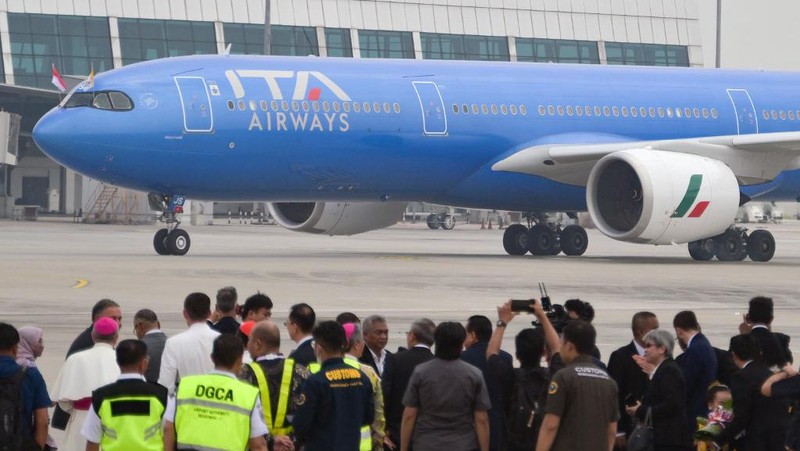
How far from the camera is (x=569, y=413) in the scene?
7.55 metres

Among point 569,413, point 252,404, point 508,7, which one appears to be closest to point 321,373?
point 252,404

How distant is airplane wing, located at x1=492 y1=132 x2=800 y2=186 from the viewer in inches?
1053

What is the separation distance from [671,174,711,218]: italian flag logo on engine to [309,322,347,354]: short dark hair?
17922 mm

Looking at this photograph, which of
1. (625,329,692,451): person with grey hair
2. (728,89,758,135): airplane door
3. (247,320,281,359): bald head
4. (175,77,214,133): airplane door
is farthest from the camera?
(728,89,758,135): airplane door

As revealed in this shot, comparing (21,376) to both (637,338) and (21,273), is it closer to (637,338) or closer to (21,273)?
(637,338)

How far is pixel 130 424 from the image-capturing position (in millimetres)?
7297

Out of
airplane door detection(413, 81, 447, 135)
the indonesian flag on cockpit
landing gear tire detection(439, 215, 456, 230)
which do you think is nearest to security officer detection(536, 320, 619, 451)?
airplane door detection(413, 81, 447, 135)

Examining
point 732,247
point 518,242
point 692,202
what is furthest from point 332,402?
point 518,242

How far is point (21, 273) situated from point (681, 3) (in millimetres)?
53315

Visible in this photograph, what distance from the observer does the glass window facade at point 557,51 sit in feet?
221

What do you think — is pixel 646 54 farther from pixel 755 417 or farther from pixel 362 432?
pixel 362 432

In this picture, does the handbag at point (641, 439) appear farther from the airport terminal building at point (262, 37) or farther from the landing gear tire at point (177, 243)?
the airport terminal building at point (262, 37)

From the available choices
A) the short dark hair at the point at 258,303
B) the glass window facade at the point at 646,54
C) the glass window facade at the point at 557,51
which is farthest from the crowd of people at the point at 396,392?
the glass window facade at the point at 646,54

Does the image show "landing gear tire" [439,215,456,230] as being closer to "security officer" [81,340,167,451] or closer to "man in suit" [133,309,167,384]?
"man in suit" [133,309,167,384]
